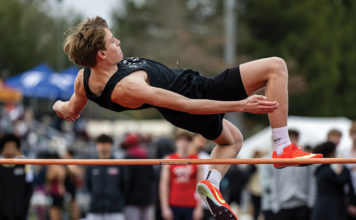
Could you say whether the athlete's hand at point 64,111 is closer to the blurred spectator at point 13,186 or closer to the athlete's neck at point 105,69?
the athlete's neck at point 105,69

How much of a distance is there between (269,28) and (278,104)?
110ft

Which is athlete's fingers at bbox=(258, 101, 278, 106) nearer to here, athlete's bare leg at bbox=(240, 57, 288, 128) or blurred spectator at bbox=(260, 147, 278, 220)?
athlete's bare leg at bbox=(240, 57, 288, 128)

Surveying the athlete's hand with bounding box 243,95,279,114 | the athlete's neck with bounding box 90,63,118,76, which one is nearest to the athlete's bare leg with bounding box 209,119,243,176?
the athlete's hand with bounding box 243,95,279,114

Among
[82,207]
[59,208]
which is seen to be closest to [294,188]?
[59,208]

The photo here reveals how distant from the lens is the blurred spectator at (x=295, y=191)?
895 cm

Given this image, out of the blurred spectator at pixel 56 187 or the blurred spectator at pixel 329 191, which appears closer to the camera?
the blurred spectator at pixel 329 191

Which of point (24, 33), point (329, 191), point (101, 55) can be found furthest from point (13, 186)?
point (24, 33)

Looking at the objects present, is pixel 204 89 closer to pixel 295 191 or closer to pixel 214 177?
pixel 214 177

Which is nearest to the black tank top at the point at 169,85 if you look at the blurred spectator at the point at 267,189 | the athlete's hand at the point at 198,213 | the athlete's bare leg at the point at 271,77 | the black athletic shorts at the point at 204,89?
the black athletic shorts at the point at 204,89

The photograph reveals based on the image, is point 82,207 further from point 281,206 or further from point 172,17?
point 172,17

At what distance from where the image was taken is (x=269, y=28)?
125 feet

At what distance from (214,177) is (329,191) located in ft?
8.82

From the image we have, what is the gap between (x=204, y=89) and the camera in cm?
582

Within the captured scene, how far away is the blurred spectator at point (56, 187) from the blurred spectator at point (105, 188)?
2.49 meters
